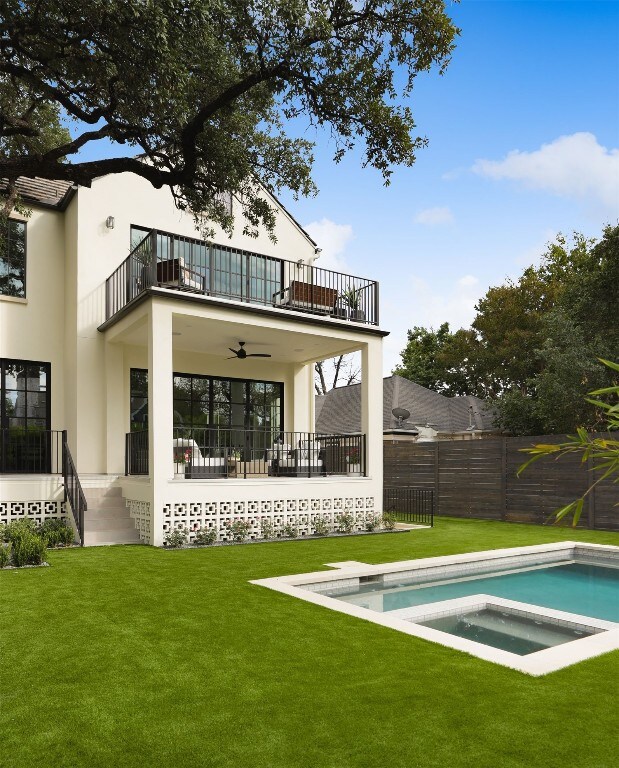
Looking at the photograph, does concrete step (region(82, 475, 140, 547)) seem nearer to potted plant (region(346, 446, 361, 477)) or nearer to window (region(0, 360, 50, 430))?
window (region(0, 360, 50, 430))

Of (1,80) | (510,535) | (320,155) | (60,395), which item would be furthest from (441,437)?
(1,80)

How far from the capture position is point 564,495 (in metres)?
16.0

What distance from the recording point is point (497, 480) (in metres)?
17.6

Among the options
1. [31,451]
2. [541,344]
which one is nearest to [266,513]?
[31,451]

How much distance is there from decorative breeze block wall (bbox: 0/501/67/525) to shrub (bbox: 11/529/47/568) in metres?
3.31

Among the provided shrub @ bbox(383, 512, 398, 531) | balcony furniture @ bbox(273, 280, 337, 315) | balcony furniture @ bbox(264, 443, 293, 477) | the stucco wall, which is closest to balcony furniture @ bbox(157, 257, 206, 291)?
the stucco wall

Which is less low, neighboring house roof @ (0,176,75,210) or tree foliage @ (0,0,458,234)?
neighboring house roof @ (0,176,75,210)

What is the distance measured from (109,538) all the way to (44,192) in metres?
8.87

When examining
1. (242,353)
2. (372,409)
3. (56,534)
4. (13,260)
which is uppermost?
(13,260)

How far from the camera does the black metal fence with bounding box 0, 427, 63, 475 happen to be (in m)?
14.2

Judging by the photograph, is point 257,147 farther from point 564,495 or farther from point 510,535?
point 564,495

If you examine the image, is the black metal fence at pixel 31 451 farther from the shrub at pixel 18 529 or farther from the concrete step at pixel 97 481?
the shrub at pixel 18 529

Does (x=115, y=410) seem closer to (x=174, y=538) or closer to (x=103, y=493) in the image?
(x=103, y=493)

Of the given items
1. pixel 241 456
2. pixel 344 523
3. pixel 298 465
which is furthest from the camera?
pixel 241 456
